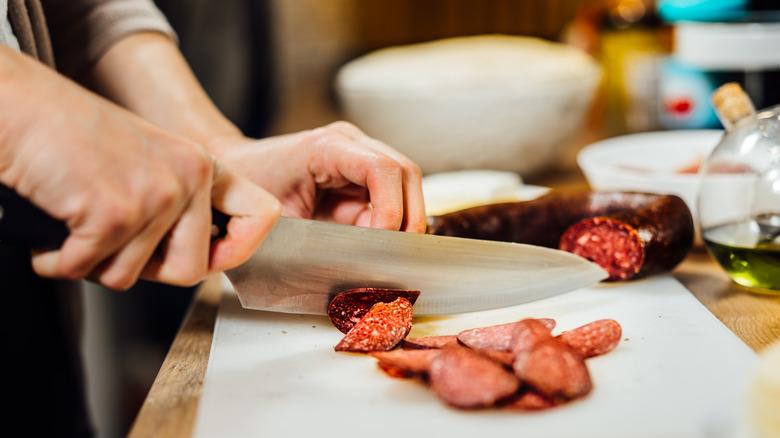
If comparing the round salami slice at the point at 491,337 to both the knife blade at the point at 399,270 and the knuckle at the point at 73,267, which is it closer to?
the knife blade at the point at 399,270

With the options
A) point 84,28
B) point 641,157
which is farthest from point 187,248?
point 641,157

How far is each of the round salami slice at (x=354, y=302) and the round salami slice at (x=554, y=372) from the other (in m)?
0.23

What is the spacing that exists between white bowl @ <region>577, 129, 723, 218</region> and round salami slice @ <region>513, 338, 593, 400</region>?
0.64 metres

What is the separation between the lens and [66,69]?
1.40 meters

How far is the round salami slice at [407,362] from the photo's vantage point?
2.98 ft

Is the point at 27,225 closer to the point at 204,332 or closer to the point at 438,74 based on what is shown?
the point at 204,332

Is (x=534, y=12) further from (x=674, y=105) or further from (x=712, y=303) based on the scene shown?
(x=712, y=303)

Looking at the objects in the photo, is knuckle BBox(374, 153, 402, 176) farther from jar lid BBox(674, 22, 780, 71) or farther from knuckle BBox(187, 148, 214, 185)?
jar lid BBox(674, 22, 780, 71)

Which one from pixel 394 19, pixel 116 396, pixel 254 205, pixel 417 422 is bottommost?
pixel 116 396

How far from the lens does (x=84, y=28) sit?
1385mm

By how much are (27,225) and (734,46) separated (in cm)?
145

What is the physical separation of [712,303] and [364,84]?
1.06 m

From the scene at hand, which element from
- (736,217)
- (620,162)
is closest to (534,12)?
(620,162)

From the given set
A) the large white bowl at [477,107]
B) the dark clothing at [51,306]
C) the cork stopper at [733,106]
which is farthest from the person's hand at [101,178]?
the large white bowl at [477,107]
